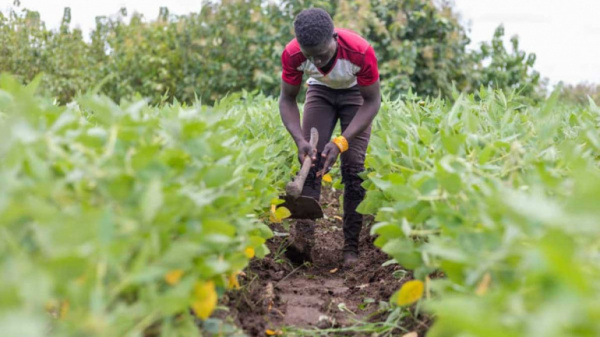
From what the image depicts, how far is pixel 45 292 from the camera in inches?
50.5

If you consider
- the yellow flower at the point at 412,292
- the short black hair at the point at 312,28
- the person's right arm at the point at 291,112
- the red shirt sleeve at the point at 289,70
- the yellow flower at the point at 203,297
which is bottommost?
the yellow flower at the point at 203,297

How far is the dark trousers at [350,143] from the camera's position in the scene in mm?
4523

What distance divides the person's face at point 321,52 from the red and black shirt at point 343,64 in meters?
0.10

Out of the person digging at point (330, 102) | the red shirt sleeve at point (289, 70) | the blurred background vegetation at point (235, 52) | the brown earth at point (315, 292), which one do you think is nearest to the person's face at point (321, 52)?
the person digging at point (330, 102)

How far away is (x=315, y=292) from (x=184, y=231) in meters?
2.13

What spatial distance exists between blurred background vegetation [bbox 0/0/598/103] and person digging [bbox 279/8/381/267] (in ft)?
21.9

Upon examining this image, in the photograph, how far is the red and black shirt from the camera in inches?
164

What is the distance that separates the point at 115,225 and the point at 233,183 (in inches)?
27.7

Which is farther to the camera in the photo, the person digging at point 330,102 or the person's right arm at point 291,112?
the person's right arm at point 291,112

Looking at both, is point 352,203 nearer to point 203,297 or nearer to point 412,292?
point 412,292

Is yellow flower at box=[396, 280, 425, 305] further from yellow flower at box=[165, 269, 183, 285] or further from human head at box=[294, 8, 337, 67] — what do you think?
human head at box=[294, 8, 337, 67]

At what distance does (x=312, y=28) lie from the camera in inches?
152

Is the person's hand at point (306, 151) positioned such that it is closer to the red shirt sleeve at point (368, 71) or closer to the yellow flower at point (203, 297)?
the red shirt sleeve at point (368, 71)

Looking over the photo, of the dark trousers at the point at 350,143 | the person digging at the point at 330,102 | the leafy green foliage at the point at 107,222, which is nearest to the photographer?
the leafy green foliage at the point at 107,222
